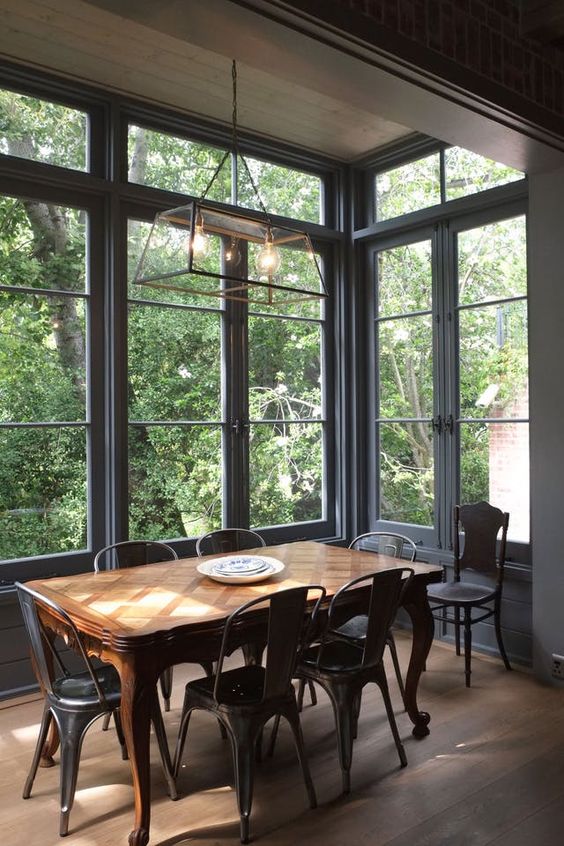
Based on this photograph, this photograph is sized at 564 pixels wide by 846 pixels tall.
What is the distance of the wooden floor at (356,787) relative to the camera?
8.46 ft

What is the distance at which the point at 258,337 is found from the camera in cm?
511

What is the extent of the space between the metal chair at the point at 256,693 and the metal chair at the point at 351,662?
201 millimetres

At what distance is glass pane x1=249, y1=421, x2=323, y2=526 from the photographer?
508cm

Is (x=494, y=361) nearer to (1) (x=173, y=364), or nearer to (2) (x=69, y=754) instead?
(1) (x=173, y=364)

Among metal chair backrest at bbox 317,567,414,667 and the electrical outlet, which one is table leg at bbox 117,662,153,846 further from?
the electrical outlet

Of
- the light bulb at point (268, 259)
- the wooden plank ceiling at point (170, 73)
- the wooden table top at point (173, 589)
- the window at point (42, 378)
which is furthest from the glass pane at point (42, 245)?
the wooden table top at point (173, 589)

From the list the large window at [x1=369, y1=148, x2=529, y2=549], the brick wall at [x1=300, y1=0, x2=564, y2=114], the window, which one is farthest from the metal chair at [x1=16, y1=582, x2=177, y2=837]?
the large window at [x1=369, y1=148, x2=529, y2=549]

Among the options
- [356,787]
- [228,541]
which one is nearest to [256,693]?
[356,787]

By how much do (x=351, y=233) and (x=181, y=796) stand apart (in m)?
4.06

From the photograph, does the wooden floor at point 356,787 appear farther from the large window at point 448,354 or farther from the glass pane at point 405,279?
the glass pane at point 405,279

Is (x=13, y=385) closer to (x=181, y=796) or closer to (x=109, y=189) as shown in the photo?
(x=109, y=189)

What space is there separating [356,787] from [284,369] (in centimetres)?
302

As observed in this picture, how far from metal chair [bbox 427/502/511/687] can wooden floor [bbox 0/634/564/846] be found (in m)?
0.53

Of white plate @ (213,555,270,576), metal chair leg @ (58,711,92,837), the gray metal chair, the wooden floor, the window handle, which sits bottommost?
the wooden floor
